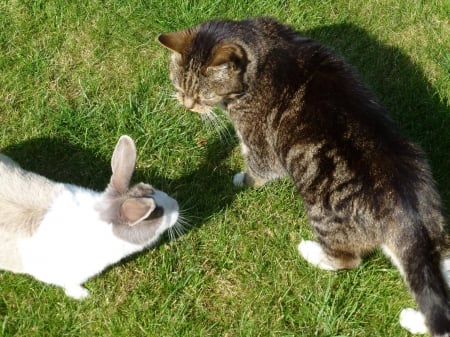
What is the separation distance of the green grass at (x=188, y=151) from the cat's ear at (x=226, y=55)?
37.1 inches

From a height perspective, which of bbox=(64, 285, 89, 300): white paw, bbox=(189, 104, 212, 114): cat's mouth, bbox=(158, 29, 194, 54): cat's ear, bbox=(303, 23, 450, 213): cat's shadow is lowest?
bbox=(64, 285, 89, 300): white paw

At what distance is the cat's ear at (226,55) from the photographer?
3234 millimetres

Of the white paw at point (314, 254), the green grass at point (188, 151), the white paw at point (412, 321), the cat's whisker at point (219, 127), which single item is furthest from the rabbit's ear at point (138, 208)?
the white paw at point (412, 321)

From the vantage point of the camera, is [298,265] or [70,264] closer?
[70,264]

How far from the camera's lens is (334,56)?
11.3 feet

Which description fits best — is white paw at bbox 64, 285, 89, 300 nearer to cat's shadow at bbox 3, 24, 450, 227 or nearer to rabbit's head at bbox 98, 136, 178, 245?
rabbit's head at bbox 98, 136, 178, 245

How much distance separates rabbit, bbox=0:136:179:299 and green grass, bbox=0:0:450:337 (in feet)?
1.42

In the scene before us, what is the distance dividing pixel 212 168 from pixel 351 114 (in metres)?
1.33

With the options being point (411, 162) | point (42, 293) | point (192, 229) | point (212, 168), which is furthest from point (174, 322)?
point (411, 162)

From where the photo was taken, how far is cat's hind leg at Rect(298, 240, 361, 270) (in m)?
3.31

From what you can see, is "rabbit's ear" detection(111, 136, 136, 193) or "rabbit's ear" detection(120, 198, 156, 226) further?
"rabbit's ear" detection(111, 136, 136, 193)

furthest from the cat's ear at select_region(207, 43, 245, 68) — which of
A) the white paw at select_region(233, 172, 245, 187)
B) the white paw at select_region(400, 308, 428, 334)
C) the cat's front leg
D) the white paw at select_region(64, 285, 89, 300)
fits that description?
the white paw at select_region(400, 308, 428, 334)

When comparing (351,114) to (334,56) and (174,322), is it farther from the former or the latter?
(174,322)

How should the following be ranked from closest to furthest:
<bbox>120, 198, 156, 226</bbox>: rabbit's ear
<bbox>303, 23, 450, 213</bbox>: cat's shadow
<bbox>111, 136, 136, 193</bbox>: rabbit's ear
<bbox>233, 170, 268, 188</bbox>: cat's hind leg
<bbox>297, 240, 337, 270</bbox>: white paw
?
<bbox>120, 198, 156, 226</bbox>: rabbit's ear
<bbox>111, 136, 136, 193</bbox>: rabbit's ear
<bbox>297, 240, 337, 270</bbox>: white paw
<bbox>233, 170, 268, 188</bbox>: cat's hind leg
<bbox>303, 23, 450, 213</bbox>: cat's shadow
